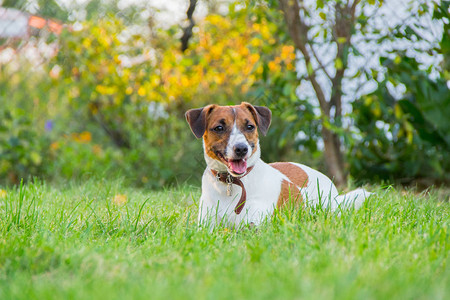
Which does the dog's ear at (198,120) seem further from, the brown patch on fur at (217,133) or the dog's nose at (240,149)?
the dog's nose at (240,149)

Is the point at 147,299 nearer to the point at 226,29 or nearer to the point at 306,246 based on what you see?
the point at 306,246

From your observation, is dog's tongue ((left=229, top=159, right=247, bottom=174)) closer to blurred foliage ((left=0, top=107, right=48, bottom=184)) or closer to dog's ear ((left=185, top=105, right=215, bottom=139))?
dog's ear ((left=185, top=105, right=215, bottom=139))

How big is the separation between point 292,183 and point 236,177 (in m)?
0.54

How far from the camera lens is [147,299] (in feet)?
5.61

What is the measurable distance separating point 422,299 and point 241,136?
1.72m

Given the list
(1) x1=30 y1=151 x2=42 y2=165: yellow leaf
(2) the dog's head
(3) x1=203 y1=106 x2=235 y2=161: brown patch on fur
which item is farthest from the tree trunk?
(1) x1=30 y1=151 x2=42 y2=165: yellow leaf

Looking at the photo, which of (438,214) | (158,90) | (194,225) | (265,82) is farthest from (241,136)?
(158,90)

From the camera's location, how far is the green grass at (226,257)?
1.80 metres

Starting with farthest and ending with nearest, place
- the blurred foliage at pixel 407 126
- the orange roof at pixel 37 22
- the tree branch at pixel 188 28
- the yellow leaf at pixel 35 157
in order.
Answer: the tree branch at pixel 188 28 < the orange roof at pixel 37 22 < the yellow leaf at pixel 35 157 < the blurred foliage at pixel 407 126

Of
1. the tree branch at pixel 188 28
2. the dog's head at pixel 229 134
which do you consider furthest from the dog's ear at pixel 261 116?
Result: the tree branch at pixel 188 28

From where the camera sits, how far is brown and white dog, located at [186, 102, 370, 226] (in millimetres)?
3121

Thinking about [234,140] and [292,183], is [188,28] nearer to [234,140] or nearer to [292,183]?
[292,183]

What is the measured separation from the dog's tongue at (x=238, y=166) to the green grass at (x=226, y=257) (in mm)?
385

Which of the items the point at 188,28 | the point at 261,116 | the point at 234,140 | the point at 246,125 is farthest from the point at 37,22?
the point at 234,140
